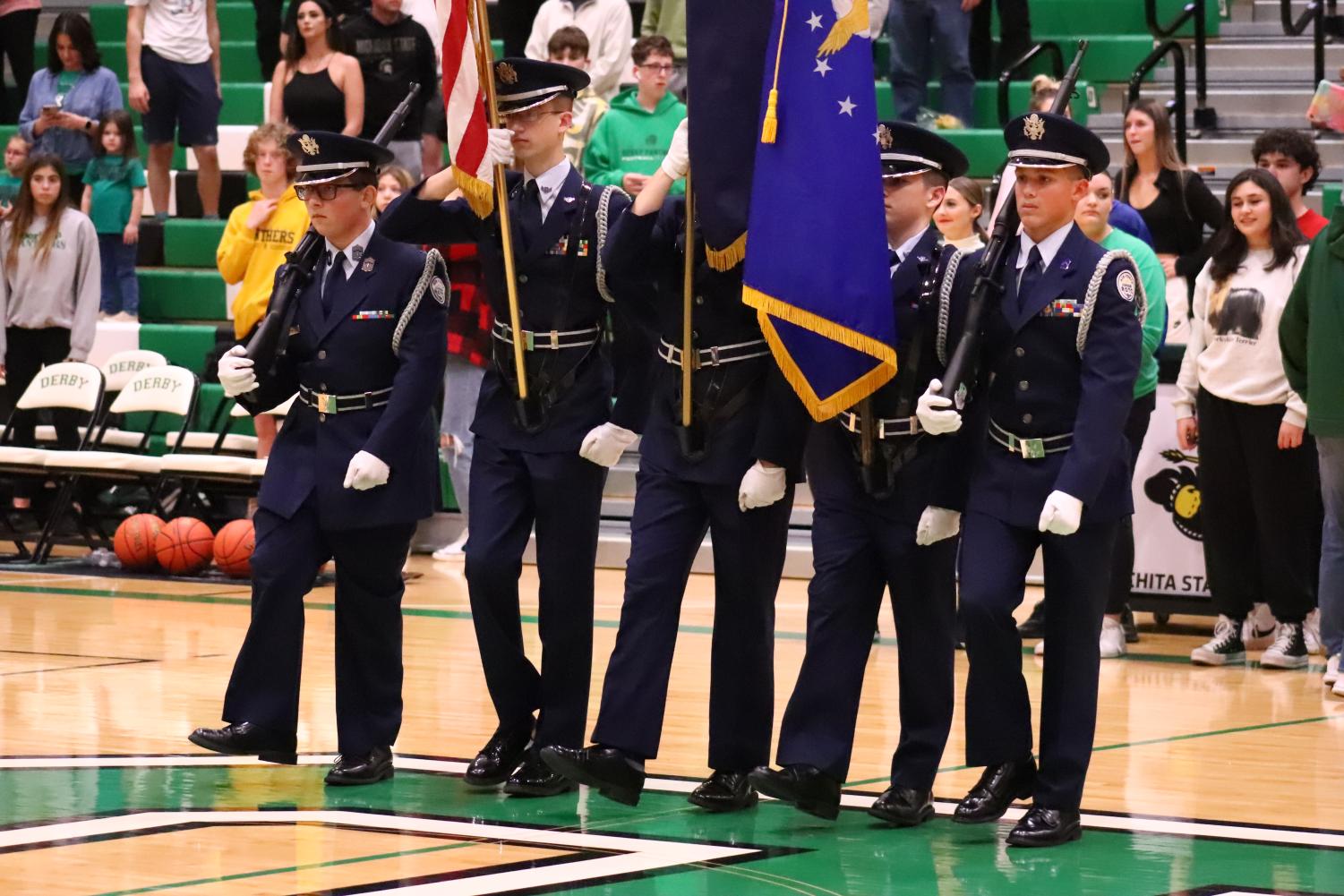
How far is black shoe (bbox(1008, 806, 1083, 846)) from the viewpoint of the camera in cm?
536

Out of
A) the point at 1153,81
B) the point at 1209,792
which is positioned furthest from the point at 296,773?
the point at 1153,81

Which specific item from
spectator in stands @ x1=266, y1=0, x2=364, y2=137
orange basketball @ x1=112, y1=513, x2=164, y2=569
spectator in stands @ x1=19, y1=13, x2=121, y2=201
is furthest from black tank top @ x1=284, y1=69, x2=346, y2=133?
orange basketball @ x1=112, y1=513, x2=164, y2=569

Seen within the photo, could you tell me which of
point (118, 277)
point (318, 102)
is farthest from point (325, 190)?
point (118, 277)

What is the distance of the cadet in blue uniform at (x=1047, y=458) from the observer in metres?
5.44

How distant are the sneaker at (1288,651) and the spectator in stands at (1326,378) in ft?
0.81

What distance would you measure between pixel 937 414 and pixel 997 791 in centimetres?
104

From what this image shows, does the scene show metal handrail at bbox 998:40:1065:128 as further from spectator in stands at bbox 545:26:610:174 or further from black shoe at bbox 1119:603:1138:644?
black shoe at bbox 1119:603:1138:644

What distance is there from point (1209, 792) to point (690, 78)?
2410 mm

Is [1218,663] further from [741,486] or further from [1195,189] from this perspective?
[741,486]

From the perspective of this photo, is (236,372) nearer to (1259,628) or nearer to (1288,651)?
(1288,651)

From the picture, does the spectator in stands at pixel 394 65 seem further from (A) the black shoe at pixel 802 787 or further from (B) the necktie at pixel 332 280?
(A) the black shoe at pixel 802 787

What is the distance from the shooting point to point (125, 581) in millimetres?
11023

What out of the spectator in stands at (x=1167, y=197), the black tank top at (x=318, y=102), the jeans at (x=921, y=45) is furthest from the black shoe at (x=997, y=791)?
the black tank top at (x=318, y=102)

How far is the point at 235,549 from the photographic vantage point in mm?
10992
